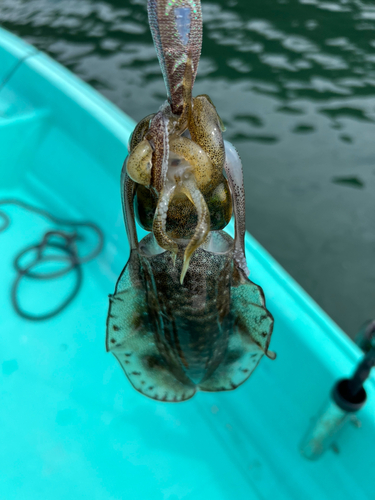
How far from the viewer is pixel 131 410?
9.89ft

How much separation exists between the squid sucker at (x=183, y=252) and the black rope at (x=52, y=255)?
226 cm

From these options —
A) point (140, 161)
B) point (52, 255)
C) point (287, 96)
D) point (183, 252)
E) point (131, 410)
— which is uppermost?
point (140, 161)

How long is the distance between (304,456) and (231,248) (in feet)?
6.19

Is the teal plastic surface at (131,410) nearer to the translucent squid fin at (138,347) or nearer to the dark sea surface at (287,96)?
the translucent squid fin at (138,347)

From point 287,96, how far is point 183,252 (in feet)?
20.2

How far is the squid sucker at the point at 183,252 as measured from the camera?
2.93 ft

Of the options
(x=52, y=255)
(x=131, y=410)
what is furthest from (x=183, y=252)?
(x=52, y=255)

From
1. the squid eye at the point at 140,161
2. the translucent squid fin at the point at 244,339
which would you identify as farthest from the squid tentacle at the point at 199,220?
the translucent squid fin at the point at 244,339

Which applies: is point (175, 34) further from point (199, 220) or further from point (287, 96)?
point (287, 96)

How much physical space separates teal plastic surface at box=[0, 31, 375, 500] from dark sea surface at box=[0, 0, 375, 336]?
1.94 metres

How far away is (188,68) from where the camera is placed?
0.87 metres

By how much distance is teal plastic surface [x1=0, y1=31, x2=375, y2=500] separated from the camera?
92.5 inches

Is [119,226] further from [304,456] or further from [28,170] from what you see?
[304,456]

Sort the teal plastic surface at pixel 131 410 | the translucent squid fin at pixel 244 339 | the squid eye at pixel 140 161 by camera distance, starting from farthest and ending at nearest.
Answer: the teal plastic surface at pixel 131 410
the translucent squid fin at pixel 244 339
the squid eye at pixel 140 161
